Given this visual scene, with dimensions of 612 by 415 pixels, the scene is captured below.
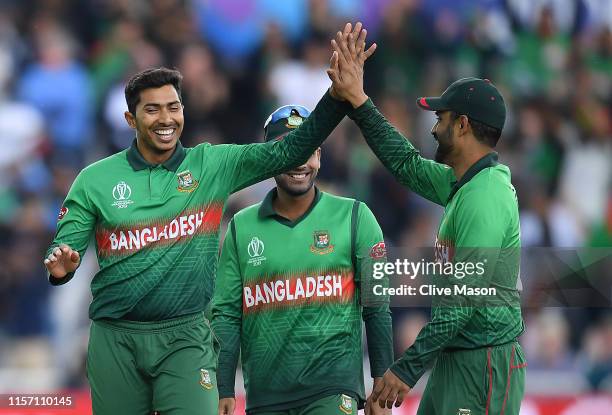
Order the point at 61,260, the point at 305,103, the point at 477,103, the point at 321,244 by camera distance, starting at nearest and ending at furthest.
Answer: the point at 61,260, the point at 477,103, the point at 321,244, the point at 305,103

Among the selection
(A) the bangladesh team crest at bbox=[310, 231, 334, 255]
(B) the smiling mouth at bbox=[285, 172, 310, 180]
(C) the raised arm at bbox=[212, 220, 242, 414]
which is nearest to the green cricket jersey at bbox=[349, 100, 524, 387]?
(B) the smiling mouth at bbox=[285, 172, 310, 180]

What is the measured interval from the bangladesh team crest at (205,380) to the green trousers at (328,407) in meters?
0.55

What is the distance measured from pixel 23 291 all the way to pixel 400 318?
301cm

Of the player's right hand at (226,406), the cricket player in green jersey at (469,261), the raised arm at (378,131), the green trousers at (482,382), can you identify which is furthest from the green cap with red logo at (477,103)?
the player's right hand at (226,406)

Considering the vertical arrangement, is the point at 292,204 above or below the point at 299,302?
above

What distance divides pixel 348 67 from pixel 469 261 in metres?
1.08

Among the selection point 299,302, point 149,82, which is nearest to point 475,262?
point 299,302

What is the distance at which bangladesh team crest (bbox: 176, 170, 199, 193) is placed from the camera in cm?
555

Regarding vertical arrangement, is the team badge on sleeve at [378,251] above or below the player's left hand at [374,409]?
above

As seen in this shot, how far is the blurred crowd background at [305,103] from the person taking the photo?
969 cm

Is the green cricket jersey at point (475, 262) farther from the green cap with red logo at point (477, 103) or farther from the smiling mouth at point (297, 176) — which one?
the smiling mouth at point (297, 176)

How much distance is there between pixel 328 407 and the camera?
18.8ft

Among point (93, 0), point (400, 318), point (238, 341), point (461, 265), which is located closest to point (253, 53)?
point (93, 0)

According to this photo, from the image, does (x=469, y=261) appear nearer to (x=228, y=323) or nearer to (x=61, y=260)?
(x=228, y=323)
